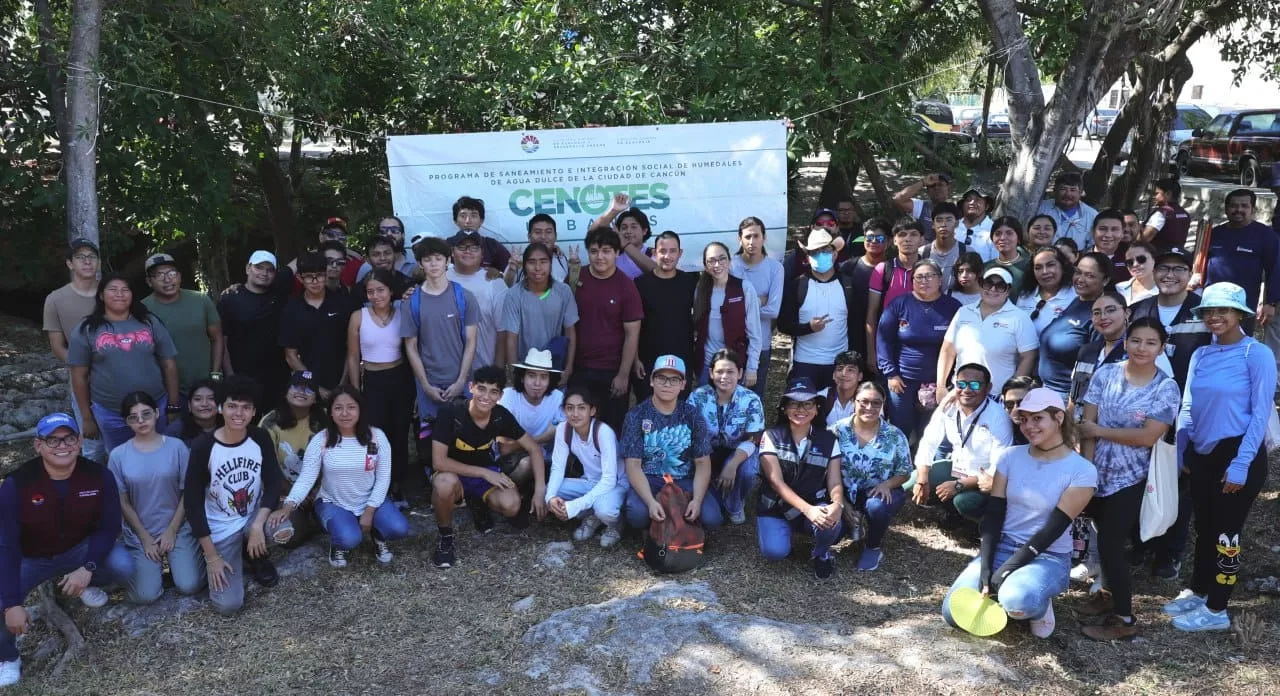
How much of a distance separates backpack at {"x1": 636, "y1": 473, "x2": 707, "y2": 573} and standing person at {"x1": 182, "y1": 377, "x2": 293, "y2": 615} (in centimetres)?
196

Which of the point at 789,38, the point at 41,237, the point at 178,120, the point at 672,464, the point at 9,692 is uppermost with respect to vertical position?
the point at 789,38

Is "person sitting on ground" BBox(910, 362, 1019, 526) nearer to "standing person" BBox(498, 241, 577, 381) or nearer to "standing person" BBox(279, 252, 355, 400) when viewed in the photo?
A: "standing person" BBox(498, 241, 577, 381)

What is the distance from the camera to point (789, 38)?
30.5 feet

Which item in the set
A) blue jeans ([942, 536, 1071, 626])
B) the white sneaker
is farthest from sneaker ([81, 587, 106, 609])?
blue jeans ([942, 536, 1071, 626])

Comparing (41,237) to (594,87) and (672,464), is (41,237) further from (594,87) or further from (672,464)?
(672,464)

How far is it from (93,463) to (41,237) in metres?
4.65

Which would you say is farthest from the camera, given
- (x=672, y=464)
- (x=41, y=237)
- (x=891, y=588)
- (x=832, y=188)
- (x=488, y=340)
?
(x=832, y=188)

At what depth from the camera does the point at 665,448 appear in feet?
19.0

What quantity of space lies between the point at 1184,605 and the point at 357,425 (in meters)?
4.29

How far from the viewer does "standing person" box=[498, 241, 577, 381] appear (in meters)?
6.32

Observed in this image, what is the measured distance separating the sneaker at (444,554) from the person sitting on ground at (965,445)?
8.46 ft

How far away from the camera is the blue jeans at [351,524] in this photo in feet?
18.5

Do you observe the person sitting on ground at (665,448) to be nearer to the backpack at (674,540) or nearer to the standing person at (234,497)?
the backpack at (674,540)

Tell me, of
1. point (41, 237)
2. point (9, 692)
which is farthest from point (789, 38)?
point (9, 692)
